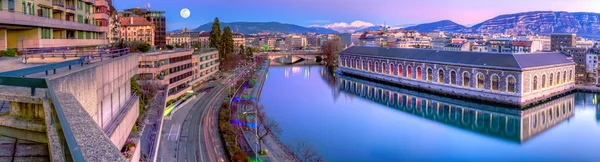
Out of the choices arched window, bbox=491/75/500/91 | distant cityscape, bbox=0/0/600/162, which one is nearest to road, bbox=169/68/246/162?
distant cityscape, bbox=0/0/600/162

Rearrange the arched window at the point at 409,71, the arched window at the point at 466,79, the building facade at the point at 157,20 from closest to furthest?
1. the arched window at the point at 466,79
2. the arched window at the point at 409,71
3. the building facade at the point at 157,20

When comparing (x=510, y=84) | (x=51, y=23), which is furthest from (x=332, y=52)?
(x=51, y=23)

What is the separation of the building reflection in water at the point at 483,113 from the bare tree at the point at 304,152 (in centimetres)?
681

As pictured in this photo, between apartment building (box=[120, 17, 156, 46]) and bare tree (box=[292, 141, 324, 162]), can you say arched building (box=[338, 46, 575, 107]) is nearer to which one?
bare tree (box=[292, 141, 324, 162])

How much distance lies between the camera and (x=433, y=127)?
17531mm

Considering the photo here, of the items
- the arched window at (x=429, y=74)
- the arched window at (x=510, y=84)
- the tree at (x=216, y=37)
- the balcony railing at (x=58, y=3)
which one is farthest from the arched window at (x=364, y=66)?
the balcony railing at (x=58, y=3)

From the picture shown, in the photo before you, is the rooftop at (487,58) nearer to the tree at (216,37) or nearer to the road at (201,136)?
the tree at (216,37)

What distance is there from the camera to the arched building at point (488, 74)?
23.2 m

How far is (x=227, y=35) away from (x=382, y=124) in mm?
22030

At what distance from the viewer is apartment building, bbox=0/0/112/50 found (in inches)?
308

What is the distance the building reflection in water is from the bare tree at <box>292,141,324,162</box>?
681 cm

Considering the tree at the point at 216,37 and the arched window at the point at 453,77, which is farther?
the tree at the point at 216,37

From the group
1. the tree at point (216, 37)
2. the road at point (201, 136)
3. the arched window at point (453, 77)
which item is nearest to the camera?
the road at point (201, 136)

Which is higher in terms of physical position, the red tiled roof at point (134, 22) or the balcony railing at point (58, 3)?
the red tiled roof at point (134, 22)
